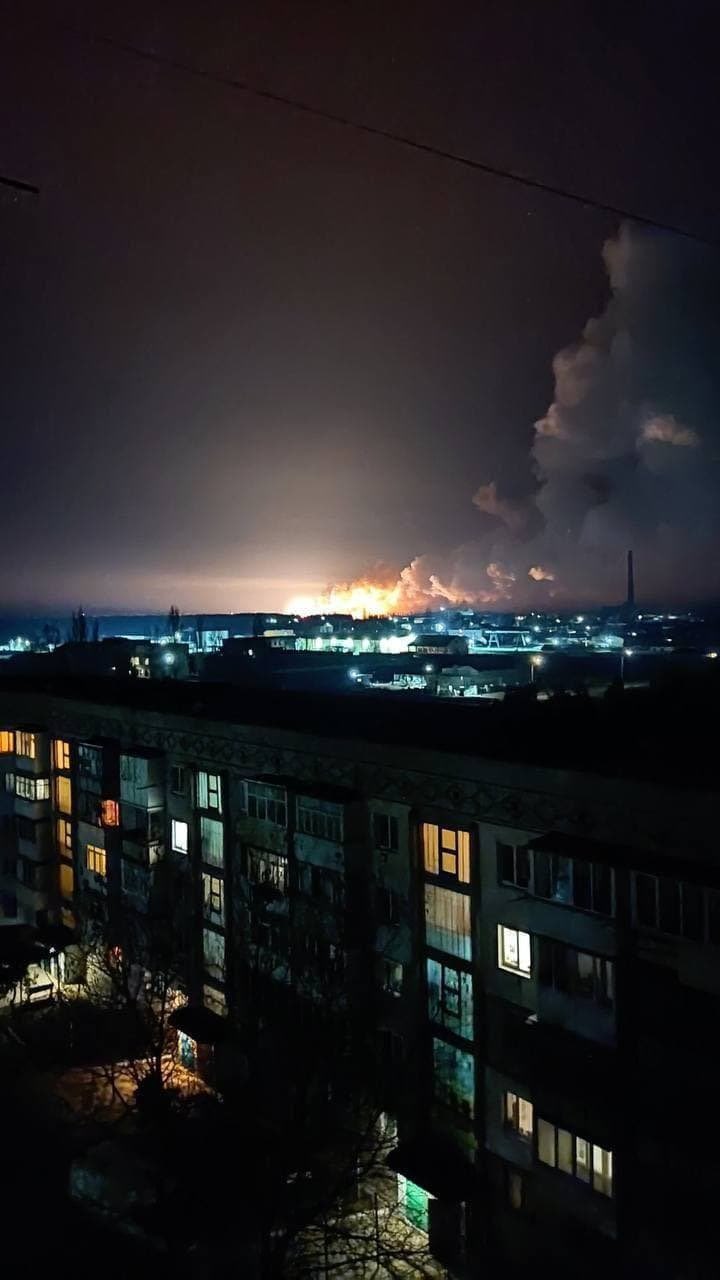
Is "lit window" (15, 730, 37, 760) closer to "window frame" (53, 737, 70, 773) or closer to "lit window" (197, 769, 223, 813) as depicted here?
"window frame" (53, 737, 70, 773)

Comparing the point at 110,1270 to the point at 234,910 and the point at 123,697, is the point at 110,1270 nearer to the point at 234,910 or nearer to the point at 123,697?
the point at 234,910

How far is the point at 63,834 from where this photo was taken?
2470 centimetres

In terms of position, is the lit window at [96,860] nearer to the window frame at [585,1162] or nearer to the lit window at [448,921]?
the lit window at [448,921]

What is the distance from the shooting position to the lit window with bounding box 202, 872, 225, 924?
63.5 feet

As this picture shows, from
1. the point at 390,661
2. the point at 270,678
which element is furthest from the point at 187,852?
the point at 390,661

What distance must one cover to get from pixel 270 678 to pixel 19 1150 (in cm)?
2836

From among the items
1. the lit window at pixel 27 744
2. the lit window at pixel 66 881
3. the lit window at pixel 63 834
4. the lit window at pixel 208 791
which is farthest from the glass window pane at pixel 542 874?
the lit window at pixel 27 744

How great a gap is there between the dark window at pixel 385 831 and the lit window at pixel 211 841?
Result: 5.47m

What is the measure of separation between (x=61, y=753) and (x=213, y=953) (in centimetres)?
903

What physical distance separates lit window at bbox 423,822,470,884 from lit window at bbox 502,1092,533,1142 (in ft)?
13.1

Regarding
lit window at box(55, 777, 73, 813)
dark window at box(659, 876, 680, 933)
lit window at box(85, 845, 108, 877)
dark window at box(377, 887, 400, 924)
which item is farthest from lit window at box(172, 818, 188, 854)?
dark window at box(659, 876, 680, 933)

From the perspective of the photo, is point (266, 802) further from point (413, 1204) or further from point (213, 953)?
point (413, 1204)

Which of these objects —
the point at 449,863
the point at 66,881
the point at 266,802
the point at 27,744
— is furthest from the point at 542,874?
the point at 27,744

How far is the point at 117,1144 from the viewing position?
1564cm
